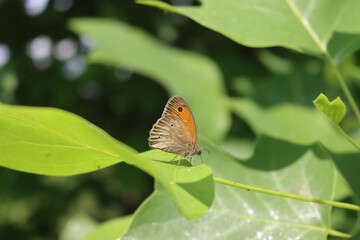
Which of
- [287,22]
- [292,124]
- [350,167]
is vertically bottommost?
[292,124]

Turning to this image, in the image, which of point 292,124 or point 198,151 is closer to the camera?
point 198,151

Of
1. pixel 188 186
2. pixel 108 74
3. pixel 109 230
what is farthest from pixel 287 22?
pixel 108 74

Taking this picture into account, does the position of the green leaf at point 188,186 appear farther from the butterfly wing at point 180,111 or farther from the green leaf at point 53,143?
the butterfly wing at point 180,111

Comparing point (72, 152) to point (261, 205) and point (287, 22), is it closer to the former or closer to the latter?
point (261, 205)

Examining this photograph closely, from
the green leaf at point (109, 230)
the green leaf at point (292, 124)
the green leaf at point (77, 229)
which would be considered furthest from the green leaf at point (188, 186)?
the green leaf at point (77, 229)

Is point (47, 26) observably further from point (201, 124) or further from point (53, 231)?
point (53, 231)

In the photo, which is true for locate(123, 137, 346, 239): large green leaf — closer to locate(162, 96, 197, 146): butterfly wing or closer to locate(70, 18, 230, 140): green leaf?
locate(162, 96, 197, 146): butterfly wing
